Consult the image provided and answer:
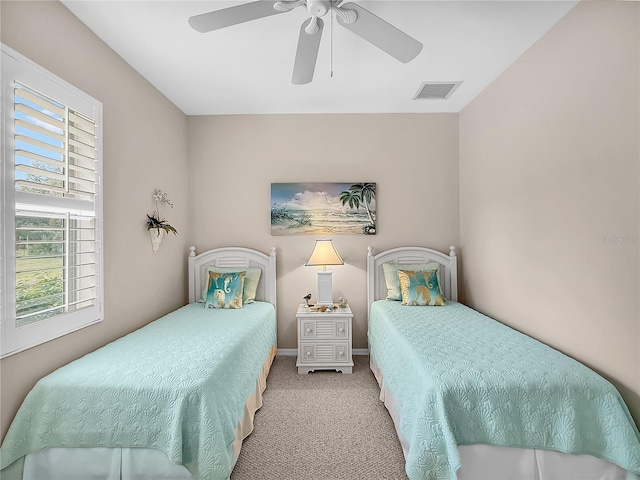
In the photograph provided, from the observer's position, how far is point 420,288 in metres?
3.20

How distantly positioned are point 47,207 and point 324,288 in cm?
230

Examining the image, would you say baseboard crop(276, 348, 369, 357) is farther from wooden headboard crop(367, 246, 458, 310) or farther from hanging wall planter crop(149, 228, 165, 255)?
hanging wall planter crop(149, 228, 165, 255)

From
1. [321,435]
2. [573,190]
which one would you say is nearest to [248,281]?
[321,435]

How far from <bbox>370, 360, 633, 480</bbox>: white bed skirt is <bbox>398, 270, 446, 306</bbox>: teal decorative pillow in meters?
1.65

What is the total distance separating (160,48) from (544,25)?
2.57m

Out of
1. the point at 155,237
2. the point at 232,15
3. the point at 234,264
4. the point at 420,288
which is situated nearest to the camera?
the point at 232,15

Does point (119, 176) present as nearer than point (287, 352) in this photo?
Yes

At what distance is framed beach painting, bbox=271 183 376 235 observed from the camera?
3580 mm

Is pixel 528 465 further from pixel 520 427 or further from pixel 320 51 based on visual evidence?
pixel 320 51

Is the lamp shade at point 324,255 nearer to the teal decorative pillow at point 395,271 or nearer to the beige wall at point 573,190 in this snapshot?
the teal decorative pillow at point 395,271

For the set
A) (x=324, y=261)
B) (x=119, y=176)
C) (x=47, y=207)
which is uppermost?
(x=119, y=176)

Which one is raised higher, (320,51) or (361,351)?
(320,51)

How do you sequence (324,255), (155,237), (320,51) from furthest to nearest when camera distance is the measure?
1. (324,255)
2. (155,237)
3. (320,51)

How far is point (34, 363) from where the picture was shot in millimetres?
1728
